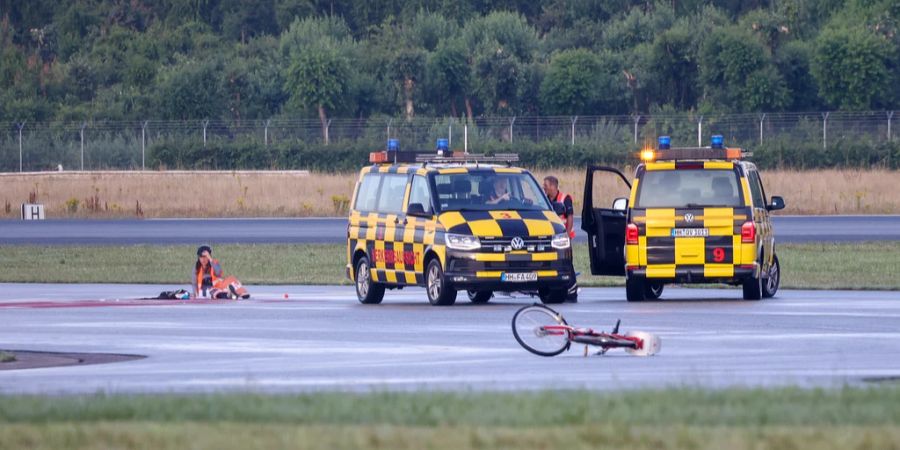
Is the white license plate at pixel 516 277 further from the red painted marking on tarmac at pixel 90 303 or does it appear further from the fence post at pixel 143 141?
the fence post at pixel 143 141

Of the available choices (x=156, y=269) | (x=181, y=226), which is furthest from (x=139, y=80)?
(x=156, y=269)

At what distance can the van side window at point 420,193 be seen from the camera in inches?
901

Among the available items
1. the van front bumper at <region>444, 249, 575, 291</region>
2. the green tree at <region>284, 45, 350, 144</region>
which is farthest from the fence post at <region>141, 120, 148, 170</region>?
the van front bumper at <region>444, 249, 575, 291</region>

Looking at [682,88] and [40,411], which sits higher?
[682,88]

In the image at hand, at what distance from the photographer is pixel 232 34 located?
103125 mm

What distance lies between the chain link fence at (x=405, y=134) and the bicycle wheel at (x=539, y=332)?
49.1 meters

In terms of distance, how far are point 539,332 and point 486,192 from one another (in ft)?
25.7

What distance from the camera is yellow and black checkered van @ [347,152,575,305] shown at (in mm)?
22047

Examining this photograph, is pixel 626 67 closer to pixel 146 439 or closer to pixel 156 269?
pixel 156 269

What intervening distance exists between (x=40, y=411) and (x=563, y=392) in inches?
139

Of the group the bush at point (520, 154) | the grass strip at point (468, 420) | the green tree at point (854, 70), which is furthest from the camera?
the green tree at point (854, 70)

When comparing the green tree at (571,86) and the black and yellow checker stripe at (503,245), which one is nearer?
the black and yellow checker stripe at (503,245)

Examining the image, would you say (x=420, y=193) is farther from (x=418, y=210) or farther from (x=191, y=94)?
(x=191, y=94)

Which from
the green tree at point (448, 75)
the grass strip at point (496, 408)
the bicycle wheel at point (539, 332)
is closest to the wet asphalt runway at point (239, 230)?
the bicycle wheel at point (539, 332)
